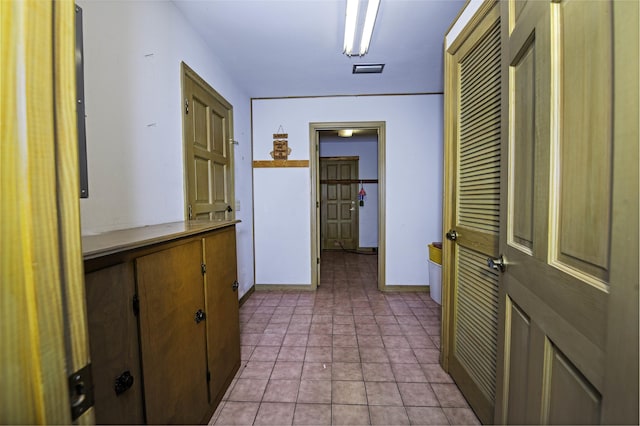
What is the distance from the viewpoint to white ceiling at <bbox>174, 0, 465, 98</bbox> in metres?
1.82

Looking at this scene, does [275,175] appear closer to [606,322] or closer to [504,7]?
[504,7]

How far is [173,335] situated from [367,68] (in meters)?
2.75

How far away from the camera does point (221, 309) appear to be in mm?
1501

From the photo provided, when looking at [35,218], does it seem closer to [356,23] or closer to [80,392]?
[80,392]

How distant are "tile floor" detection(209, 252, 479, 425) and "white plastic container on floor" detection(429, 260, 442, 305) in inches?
5.0

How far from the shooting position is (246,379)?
5.66 feet

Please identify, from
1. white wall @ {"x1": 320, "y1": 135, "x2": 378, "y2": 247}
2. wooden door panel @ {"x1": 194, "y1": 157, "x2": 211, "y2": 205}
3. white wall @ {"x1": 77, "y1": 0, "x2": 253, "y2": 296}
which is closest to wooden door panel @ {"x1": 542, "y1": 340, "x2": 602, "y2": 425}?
white wall @ {"x1": 77, "y1": 0, "x2": 253, "y2": 296}

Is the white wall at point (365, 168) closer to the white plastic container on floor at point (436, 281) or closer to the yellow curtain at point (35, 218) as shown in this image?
the white plastic container on floor at point (436, 281)

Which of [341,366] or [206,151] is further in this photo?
[206,151]

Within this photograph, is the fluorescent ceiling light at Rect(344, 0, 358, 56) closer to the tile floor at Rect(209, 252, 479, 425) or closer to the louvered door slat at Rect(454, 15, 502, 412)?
the louvered door slat at Rect(454, 15, 502, 412)

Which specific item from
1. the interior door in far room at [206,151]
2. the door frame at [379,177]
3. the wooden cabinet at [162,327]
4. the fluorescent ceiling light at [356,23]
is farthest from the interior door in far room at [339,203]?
the wooden cabinet at [162,327]

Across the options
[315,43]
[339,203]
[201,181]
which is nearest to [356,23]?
[315,43]

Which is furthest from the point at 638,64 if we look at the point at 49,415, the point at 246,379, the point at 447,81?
the point at 246,379

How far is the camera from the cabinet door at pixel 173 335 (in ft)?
2.98
